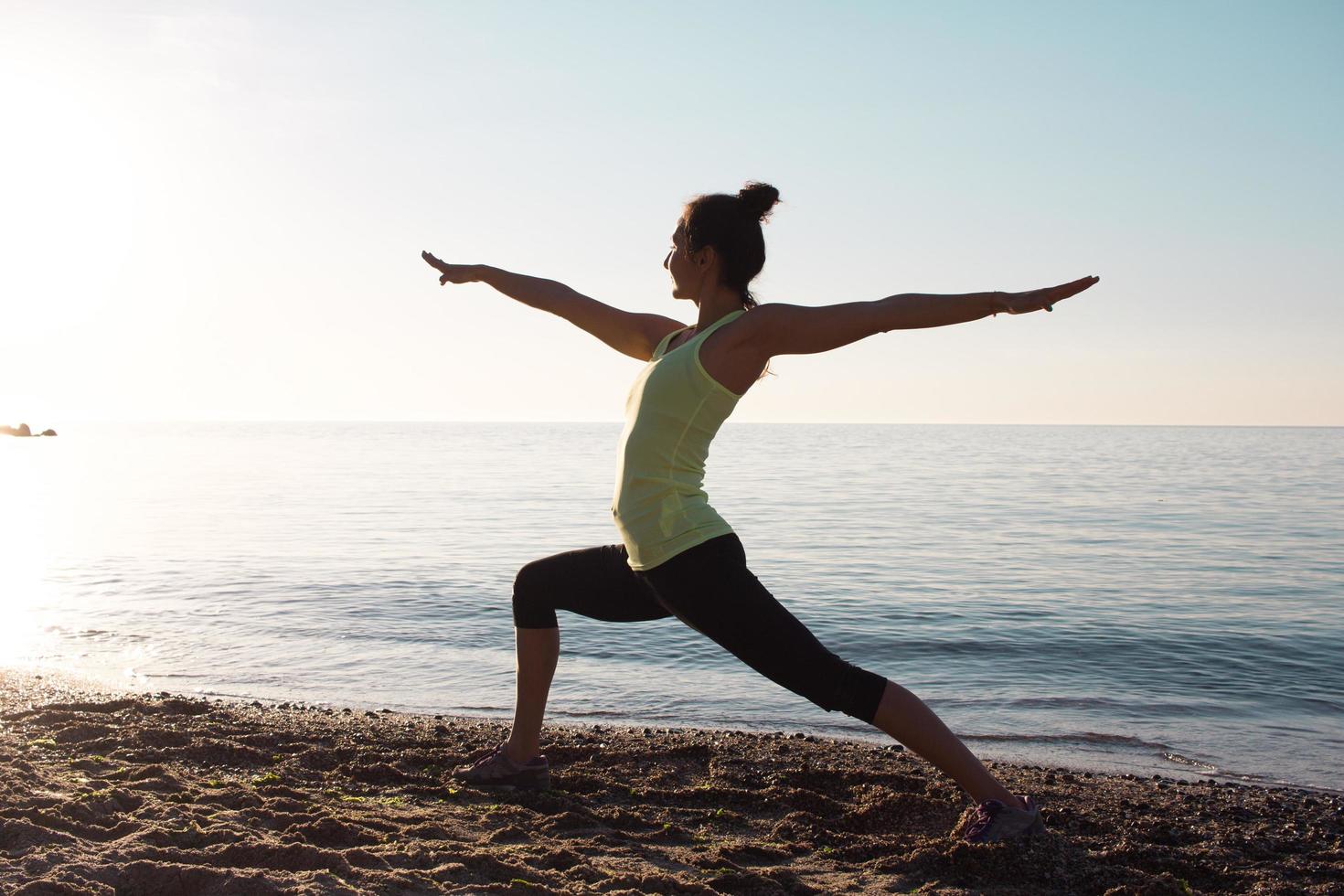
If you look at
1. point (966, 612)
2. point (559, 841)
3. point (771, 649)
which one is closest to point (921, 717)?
point (771, 649)

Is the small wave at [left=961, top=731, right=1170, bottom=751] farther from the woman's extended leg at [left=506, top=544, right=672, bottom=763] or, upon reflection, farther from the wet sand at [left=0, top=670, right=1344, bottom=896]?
the woman's extended leg at [left=506, top=544, right=672, bottom=763]

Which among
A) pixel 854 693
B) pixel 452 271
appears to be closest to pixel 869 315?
pixel 854 693

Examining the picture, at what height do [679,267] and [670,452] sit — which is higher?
[679,267]

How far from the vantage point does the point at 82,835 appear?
365 centimetres

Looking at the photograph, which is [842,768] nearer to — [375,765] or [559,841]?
[559,841]

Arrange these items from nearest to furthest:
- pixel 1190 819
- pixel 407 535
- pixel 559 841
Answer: pixel 559 841
pixel 1190 819
pixel 407 535

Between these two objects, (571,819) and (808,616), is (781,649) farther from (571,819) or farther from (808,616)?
(808,616)

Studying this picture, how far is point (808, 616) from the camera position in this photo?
11594 millimetres

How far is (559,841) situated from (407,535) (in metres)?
15.5

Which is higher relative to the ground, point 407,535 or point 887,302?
point 887,302

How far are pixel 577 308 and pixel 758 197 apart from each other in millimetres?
1054

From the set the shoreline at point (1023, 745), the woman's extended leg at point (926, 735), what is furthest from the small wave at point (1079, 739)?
the woman's extended leg at point (926, 735)

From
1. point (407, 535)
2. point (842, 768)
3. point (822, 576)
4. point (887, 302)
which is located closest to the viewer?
point (887, 302)

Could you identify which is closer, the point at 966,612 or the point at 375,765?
the point at 375,765
